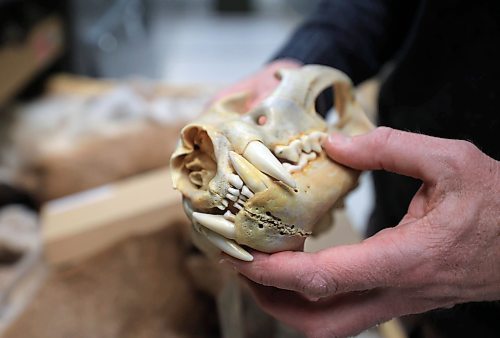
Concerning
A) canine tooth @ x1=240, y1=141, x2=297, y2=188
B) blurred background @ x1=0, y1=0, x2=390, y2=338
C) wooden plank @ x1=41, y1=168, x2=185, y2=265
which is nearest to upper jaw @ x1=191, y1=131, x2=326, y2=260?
canine tooth @ x1=240, y1=141, x2=297, y2=188

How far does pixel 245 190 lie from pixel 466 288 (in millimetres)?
184

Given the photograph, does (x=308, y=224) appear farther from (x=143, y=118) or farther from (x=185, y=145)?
(x=143, y=118)

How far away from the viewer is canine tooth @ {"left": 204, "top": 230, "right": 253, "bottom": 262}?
456mm

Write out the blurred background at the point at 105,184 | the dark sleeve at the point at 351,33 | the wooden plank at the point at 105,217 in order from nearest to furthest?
the dark sleeve at the point at 351,33
the blurred background at the point at 105,184
the wooden plank at the point at 105,217

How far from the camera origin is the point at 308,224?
0.49 meters

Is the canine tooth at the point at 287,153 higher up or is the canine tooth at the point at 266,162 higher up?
the canine tooth at the point at 266,162

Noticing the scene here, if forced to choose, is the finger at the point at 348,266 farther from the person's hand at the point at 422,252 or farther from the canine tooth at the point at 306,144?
the canine tooth at the point at 306,144

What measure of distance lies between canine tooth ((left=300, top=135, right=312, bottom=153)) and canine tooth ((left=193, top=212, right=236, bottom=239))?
0.11 meters

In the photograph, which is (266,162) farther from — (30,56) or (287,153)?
(30,56)

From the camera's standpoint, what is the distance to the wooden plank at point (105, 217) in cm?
99

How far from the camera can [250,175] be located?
45cm

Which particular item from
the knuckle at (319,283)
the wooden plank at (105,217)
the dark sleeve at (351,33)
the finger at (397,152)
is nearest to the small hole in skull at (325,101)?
the dark sleeve at (351,33)

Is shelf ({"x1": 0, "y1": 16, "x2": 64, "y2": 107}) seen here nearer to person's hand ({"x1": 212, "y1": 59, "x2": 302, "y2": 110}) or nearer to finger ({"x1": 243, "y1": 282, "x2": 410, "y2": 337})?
person's hand ({"x1": 212, "y1": 59, "x2": 302, "y2": 110})

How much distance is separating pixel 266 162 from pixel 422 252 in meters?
0.13
